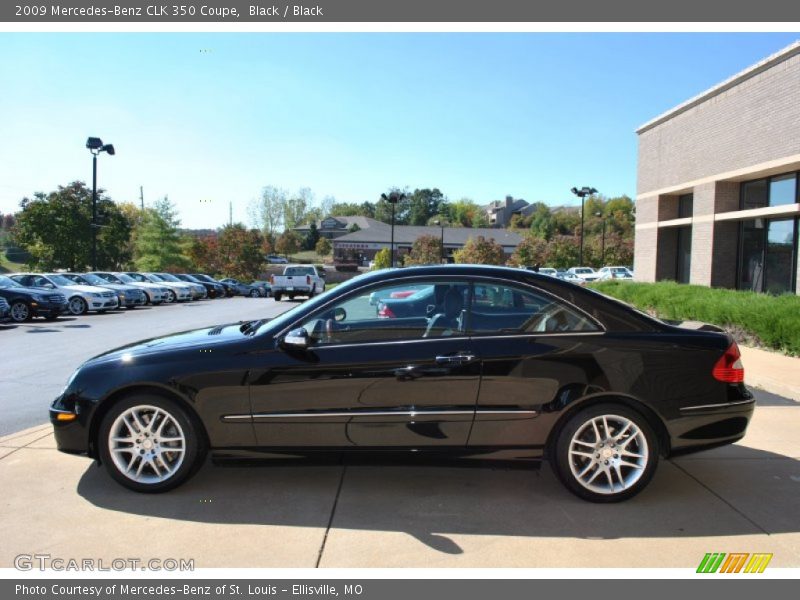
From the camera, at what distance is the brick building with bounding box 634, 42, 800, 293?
600 inches

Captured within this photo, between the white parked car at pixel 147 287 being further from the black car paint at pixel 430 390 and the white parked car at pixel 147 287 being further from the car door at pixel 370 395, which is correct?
the car door at pixel 370 395

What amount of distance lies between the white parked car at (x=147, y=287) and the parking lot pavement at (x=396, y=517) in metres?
22.9

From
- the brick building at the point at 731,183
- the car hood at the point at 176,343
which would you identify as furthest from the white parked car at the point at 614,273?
the car hood at the point at 176,343

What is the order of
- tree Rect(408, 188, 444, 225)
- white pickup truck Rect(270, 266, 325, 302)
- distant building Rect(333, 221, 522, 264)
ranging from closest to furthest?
white pickup truck Rect(270, 266, 325, 302)
distant building Rect(333, 221, 522, 264)
tree Rect(408, 188, 444, 225)

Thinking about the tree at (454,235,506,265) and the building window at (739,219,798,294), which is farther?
the tree at (454,235,506,265)

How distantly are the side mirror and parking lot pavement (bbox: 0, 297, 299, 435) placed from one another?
11.9ft

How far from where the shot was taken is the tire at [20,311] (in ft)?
56.0

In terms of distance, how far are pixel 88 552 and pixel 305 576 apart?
129cm

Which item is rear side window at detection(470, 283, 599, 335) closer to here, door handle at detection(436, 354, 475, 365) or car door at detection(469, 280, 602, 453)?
car door at detection(469, 280, 602, 453)

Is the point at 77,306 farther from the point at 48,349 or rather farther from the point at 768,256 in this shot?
A: the point at 768,256

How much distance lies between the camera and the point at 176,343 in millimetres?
4305

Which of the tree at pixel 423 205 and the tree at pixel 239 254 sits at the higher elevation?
the tree at pixel 423 205

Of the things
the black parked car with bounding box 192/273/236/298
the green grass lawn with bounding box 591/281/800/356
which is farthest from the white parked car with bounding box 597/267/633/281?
the green grass lawn with bounding box 591/281/800/356

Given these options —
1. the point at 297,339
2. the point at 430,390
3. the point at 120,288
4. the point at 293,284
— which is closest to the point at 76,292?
the point at 120,288
